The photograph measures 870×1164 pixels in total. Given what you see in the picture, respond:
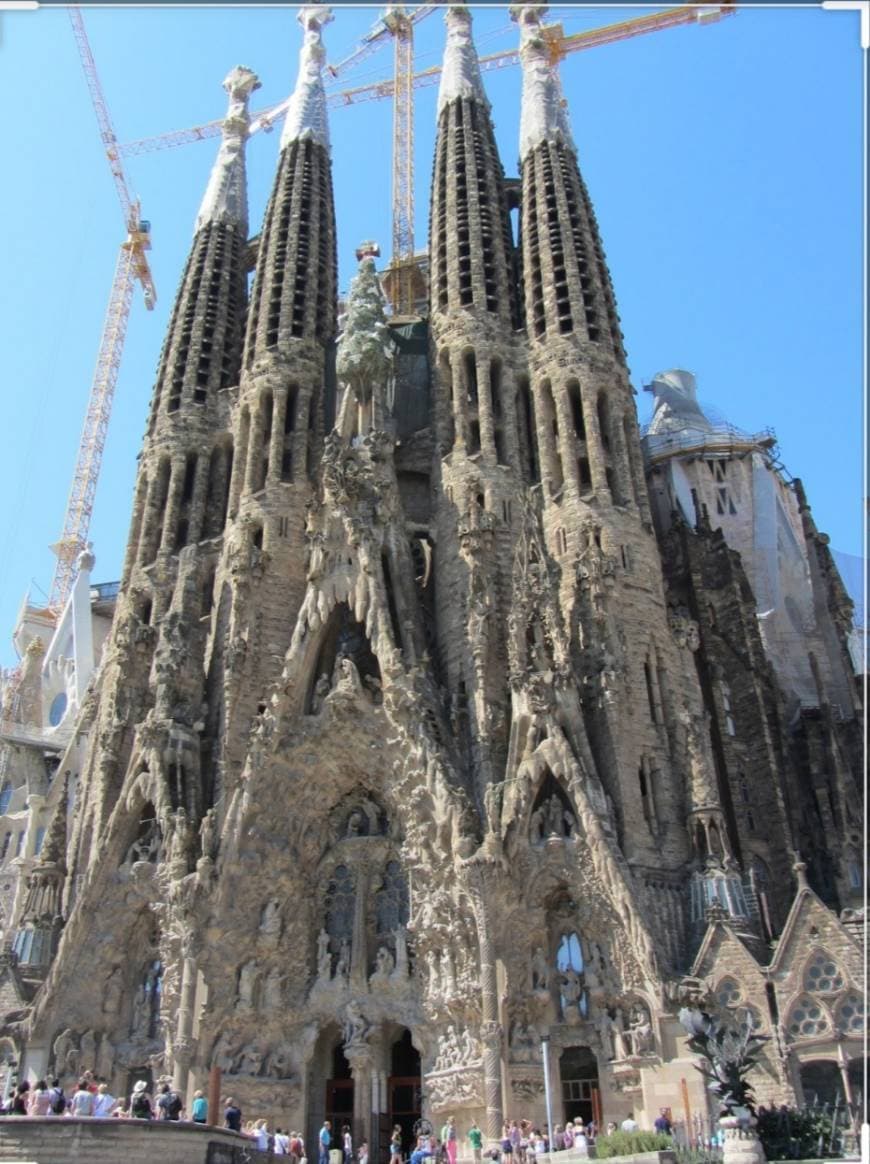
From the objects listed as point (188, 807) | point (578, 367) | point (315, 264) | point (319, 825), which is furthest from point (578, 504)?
point (315, 264)

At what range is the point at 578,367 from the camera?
29.6 m

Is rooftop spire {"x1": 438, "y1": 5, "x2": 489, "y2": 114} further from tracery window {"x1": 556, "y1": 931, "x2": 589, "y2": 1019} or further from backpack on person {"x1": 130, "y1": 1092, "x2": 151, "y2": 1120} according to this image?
backpack on person {"x1": 130, "y1": 1092, "x2": 151, "y2": 1120}

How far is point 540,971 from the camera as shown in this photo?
2169cm

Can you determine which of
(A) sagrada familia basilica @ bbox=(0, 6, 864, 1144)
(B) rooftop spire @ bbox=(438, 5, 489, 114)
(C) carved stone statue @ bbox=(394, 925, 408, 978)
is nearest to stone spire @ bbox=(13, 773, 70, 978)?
(A) sagrada familia basilica @ bbox=(0, 6, 864, 1144)

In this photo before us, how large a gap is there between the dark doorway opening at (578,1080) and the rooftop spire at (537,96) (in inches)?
1088

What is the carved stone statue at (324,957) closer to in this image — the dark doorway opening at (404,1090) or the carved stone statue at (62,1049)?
the dark doorway opening at (404,1090)

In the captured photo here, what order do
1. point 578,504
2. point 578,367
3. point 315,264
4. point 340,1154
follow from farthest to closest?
point 315,264
point 578,367
point 578,504
point 340,1154

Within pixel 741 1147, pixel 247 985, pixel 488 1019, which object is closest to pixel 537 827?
pixel 488 1019

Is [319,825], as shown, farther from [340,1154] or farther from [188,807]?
[340,1154]

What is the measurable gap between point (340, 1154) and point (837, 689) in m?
19.8

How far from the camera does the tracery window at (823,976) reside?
19.3 metres

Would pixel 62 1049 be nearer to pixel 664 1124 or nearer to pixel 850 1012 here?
pixel 664 1124

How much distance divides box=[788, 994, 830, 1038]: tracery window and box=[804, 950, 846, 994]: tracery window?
10.1 inches

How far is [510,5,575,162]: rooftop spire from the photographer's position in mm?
35625
